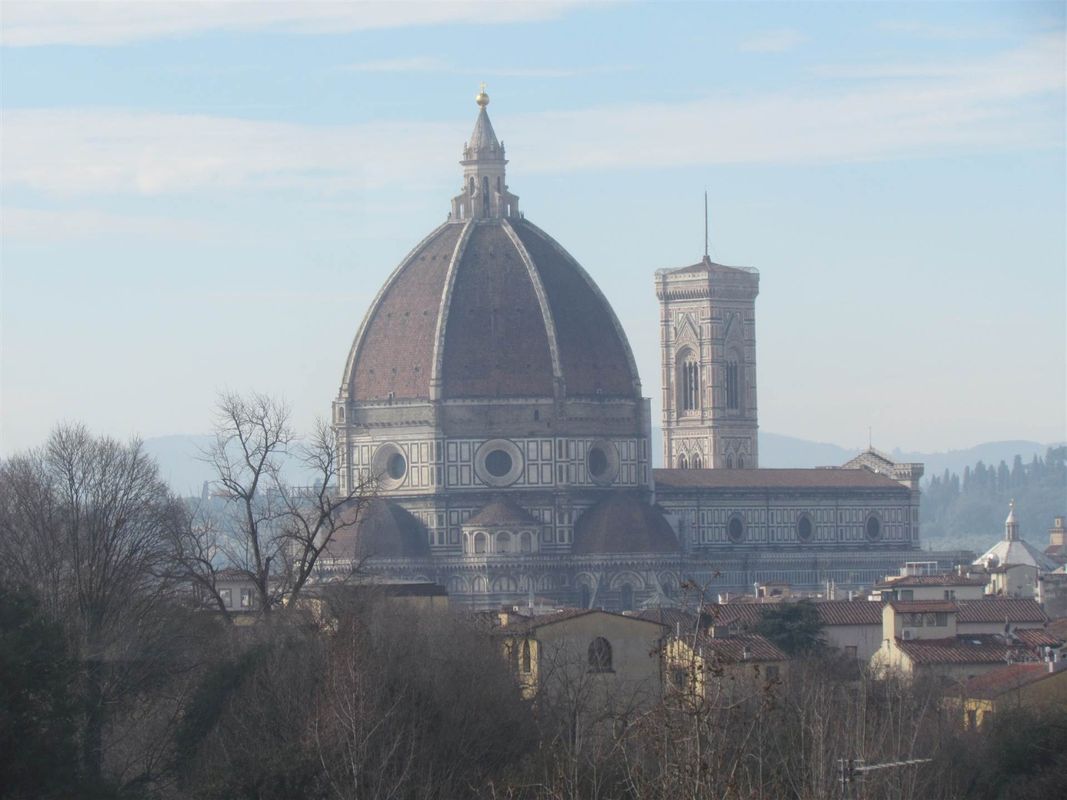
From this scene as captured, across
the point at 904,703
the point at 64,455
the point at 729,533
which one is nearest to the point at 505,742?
the point at 904,703

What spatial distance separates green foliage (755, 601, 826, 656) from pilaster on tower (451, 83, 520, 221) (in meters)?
60.5

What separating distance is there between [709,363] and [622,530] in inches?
1112

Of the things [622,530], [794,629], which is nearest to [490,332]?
[622,530]

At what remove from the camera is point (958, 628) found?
71.8 metres

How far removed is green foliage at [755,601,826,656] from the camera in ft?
223

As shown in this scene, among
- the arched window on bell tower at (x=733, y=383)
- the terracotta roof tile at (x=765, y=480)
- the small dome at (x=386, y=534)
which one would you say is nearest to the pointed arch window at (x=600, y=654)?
the small dome at (x=386, y=534)

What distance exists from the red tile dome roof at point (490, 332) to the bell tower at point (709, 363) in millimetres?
20876

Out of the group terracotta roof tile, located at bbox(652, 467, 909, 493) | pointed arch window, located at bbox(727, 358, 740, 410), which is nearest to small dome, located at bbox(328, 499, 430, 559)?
terracotta roof tile, located at bbox(652, 467, 909, 493)

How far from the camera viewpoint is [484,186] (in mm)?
131625

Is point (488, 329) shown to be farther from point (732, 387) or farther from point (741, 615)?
point (741, 615)

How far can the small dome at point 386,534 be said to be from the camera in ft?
389

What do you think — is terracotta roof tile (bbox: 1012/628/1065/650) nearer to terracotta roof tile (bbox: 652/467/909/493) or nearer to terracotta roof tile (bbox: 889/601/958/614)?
terracotta roof tile (bbox: 889/601/958/614)

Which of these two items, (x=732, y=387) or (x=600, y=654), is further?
(x=732, y=387)

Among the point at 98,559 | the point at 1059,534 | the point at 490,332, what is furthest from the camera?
the point at 1059,534
